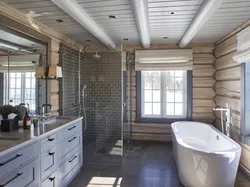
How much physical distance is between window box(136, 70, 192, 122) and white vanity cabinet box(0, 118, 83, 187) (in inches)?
85.5

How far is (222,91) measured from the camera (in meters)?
4.08

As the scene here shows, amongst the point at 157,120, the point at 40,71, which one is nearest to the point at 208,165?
the point at 157,120

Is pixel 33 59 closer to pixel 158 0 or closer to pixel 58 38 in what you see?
pixel 58 38

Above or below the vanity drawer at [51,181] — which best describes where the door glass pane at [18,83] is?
above

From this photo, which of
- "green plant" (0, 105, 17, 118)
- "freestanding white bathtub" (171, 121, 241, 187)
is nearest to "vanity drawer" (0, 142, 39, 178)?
"green plant" (0, 105, 17, 118)

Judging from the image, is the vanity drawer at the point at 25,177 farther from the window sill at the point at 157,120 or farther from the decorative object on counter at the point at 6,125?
the window sill at the point at 157,120

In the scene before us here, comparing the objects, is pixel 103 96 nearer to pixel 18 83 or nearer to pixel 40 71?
pixel 40 71

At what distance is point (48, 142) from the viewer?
2.18 metres

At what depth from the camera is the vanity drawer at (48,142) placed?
6.82ft

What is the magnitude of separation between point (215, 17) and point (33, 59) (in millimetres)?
2728

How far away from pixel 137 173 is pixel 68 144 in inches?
47.5

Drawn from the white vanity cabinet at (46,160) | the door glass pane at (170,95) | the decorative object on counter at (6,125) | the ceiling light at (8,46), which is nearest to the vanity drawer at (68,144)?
the white vanity cabinet at (46,160)

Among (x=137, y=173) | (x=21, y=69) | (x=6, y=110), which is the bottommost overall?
(x=137, y=173)

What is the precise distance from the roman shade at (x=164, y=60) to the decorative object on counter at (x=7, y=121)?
9.87 feet
